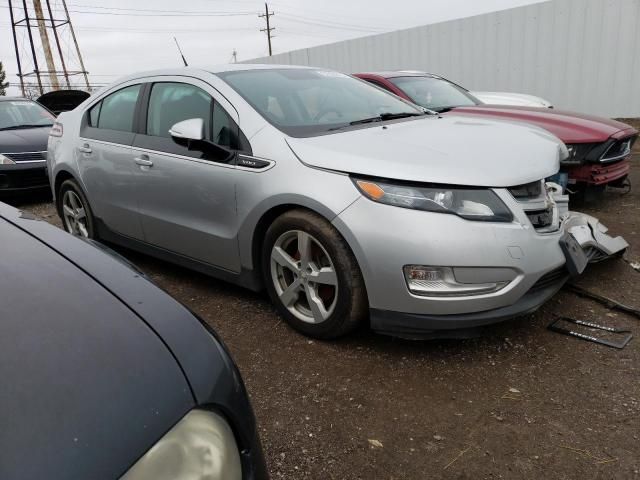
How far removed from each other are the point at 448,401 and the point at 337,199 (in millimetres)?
1053

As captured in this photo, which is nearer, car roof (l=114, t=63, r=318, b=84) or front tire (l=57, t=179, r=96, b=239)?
car roof (l=114, t=63, r=318, b=84)

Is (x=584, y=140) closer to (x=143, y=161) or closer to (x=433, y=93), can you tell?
(x=433, y=93)

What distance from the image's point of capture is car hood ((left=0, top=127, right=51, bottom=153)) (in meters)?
6.86

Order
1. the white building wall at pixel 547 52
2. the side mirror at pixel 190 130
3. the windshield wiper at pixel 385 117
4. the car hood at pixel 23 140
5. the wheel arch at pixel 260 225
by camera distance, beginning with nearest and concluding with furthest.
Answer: the wheel arch at pixel 260 225, the side mirror at pixel 190 130, the windshield wiper at pixel 385 117, the car hood at pixel 23 140, the white building wall at pixel 547 52

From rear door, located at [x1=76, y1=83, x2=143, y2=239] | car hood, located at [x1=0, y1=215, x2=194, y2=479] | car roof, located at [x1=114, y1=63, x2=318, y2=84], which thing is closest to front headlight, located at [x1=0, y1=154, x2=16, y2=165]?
rear door, located at [x1=76, y1=83, x2=143, y2=239]


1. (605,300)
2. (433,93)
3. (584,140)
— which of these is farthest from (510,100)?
(605,300)

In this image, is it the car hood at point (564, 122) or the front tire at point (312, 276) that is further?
the car hood at point (564, 122)

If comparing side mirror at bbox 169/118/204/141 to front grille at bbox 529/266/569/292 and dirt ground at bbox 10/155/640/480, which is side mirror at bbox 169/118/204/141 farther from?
front grille at bbox 529/266/569/292

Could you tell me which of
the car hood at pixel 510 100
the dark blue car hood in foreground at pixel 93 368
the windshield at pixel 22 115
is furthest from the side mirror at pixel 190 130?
the windshield at pixel 22 115

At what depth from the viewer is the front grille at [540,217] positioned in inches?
99.0

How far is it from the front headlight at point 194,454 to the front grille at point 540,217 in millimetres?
1929

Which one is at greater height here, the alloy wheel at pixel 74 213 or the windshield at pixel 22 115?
the windshield at pixel 22 115

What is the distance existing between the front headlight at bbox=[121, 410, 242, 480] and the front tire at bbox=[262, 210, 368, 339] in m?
1.50

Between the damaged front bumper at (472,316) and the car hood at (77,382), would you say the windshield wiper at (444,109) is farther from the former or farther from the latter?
the car hood at (77,382)
